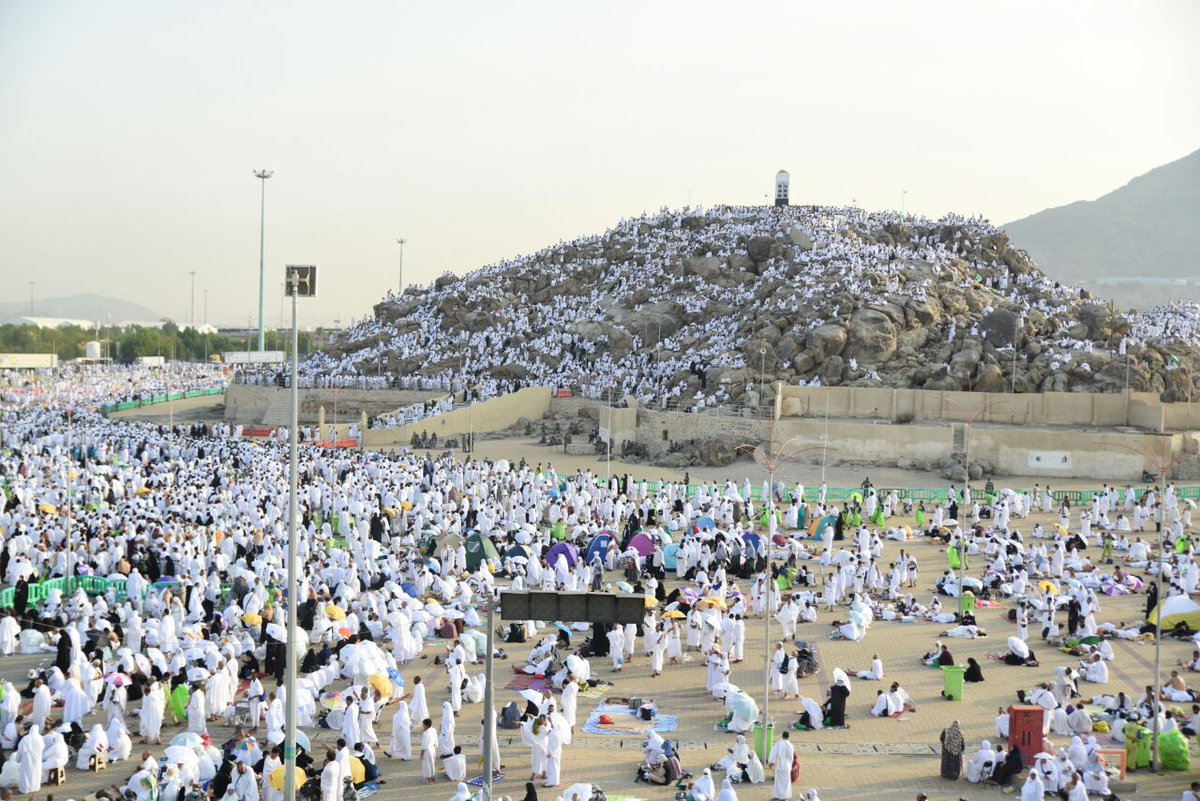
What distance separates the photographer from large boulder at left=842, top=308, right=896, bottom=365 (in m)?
47.6

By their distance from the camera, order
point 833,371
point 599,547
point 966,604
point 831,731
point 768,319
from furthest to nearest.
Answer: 1. point 768,319
2. point 833,371
3. point 599,547
4. point 966,604
5. point 831,731

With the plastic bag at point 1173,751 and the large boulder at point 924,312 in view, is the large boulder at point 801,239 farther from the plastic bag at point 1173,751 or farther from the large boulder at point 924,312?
the plastic bag at point 1173,751

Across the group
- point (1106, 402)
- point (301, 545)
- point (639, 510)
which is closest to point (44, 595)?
point (301, 545)

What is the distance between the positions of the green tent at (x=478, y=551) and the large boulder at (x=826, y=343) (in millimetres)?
27122

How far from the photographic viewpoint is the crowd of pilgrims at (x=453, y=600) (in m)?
13.5

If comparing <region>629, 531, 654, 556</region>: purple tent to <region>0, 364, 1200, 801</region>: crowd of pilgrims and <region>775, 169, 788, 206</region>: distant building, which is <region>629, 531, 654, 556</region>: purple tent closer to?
<region>0, 364, 1200, 801</region>: crowd of pilgrims

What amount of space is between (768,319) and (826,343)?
4.11 metres

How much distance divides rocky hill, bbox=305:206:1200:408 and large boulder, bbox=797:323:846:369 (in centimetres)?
7

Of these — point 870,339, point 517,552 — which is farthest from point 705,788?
point 870,339

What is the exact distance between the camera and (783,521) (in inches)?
1195

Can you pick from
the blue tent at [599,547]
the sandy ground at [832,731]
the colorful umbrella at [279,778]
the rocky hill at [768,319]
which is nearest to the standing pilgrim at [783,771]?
the sandy ground at [832,731]

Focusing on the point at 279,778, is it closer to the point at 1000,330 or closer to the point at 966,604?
the point at 966,604

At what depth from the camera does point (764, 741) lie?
13.8 metres

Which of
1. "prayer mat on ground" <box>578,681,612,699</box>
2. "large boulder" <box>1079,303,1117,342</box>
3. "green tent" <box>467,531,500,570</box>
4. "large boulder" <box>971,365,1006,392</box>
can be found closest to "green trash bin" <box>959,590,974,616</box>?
"prayer mat on ground" <box>578,681,612,699</box>
